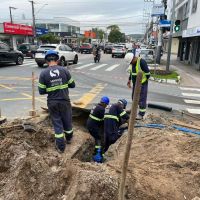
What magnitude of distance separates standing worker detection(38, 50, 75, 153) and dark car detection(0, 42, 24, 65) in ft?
50.2

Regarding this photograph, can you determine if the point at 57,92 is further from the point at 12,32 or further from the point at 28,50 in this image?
the point at 12,32

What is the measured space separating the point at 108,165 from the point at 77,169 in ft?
1.83

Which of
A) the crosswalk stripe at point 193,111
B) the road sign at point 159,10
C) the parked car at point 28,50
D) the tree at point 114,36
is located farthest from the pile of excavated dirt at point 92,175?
the tree at point 114,36

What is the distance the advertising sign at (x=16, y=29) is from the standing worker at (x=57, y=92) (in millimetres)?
36126

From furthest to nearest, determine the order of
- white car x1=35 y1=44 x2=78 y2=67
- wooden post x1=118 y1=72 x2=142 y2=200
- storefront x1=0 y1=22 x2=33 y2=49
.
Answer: storefront x1=0 y1=22 x2=33 y2=49 → white car x1=35 y1=44 x2=78 y2=67 → wooden post x1=118 y1=72 x2=142 y2=200

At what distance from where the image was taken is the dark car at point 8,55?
19938 millimetres

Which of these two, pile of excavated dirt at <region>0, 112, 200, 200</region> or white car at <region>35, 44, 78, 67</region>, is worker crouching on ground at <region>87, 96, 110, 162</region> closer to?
pile of excavated dirt at <region>0, 112, 200, 200</region>

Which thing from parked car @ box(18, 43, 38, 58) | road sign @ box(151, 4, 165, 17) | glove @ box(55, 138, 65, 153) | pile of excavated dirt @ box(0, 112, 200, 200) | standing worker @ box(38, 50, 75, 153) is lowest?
parked car @ box(18, 43, 38, 58)

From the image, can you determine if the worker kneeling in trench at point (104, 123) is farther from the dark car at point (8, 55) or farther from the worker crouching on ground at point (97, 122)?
the dark car at point (8, 55)

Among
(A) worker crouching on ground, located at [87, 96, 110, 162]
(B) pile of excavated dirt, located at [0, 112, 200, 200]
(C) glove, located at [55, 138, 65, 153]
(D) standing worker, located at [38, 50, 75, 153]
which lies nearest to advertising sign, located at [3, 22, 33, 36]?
(A) worker crouching on ground, located at [87, 96, 110, 162]

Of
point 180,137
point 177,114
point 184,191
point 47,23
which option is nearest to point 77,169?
point 184,191

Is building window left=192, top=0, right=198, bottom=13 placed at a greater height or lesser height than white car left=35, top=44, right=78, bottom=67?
greater

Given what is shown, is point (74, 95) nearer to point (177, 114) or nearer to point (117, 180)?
point (177, 114)

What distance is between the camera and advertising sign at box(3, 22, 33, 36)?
129ft
